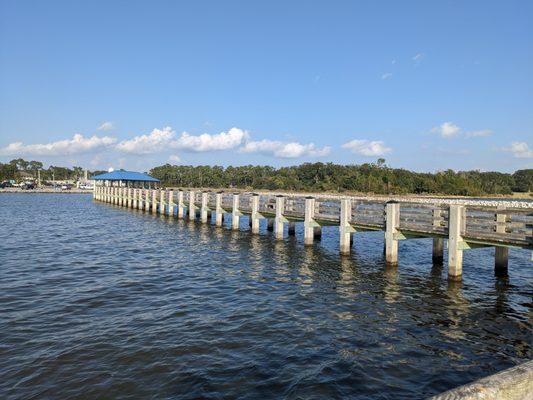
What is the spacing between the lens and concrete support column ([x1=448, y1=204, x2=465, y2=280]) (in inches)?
557

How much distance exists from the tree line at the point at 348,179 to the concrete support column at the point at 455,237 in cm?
9450

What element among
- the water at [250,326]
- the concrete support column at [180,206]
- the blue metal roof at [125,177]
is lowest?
the water at [250,326]

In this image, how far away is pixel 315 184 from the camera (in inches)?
4779

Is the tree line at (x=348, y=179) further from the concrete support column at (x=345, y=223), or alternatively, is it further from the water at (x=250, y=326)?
the water at (x=250, y=326)

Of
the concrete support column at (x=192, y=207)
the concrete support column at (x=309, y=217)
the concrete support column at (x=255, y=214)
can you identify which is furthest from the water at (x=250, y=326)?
the concrete support column at (x=192, y=207)

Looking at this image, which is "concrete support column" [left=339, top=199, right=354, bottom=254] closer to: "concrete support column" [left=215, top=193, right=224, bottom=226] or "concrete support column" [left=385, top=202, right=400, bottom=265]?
"concrete support column" [left=385, top=202, right=400, bottom=265]

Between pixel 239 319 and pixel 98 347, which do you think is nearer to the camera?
pixel 98 347

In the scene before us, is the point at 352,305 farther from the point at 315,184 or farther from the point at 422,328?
the point at 315,184

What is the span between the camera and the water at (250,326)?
7066 mm

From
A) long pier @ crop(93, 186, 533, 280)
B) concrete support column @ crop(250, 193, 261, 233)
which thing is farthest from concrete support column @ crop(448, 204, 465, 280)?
concrete support column @ crop(250, 193, 261, 233)

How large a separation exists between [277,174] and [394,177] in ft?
128

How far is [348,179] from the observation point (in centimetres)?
11494

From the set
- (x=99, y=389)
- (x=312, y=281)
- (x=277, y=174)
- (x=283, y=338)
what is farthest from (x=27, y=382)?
(x=277, y=174)

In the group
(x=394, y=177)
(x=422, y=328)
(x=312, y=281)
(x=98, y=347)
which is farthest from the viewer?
(x=394, y=177)
